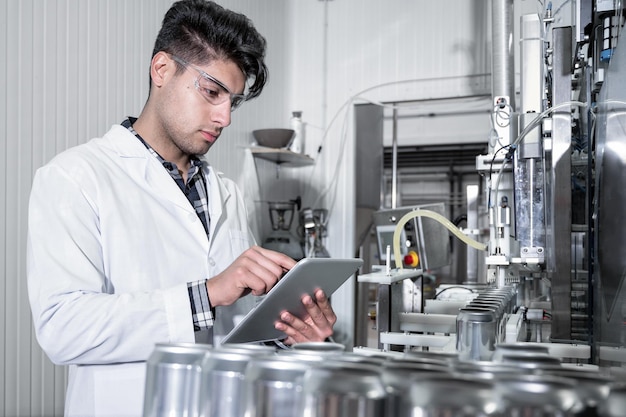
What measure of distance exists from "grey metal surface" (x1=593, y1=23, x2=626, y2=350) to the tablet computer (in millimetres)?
461

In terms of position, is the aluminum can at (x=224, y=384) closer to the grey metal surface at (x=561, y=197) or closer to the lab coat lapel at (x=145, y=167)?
the lab coat lapel at (x=145, y=167)

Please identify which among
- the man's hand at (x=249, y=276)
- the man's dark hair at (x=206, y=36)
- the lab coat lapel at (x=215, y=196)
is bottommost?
the man's hand at (x=249, y=276)

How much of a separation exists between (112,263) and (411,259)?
1.90 metres

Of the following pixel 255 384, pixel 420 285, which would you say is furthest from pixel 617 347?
pixel 420 285

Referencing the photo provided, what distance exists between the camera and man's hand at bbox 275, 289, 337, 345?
1.13 metres

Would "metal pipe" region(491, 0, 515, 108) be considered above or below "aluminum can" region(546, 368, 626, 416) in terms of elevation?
above

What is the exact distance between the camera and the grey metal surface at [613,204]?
88 centimetres

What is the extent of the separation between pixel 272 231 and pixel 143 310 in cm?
251

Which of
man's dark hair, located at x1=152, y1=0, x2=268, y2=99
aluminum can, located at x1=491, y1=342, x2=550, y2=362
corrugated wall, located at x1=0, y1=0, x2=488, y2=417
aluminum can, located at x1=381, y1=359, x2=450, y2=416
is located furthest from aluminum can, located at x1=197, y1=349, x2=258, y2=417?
corrugated wall, located at x1=0, y1=0, x2=488, y2=417

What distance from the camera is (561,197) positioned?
159 centimetres

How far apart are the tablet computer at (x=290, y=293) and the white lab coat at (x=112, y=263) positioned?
0.12 m

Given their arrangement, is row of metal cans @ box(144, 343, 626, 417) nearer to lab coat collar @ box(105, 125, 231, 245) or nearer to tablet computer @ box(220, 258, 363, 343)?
tablet computer @ box(220, 258, 363, 343)

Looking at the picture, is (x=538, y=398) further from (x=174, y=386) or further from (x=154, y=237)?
(x=154, y=237)

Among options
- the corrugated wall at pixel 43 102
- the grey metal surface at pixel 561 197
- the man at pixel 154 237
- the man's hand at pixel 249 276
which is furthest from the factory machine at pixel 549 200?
the corrugated wall at pixel 43 102
